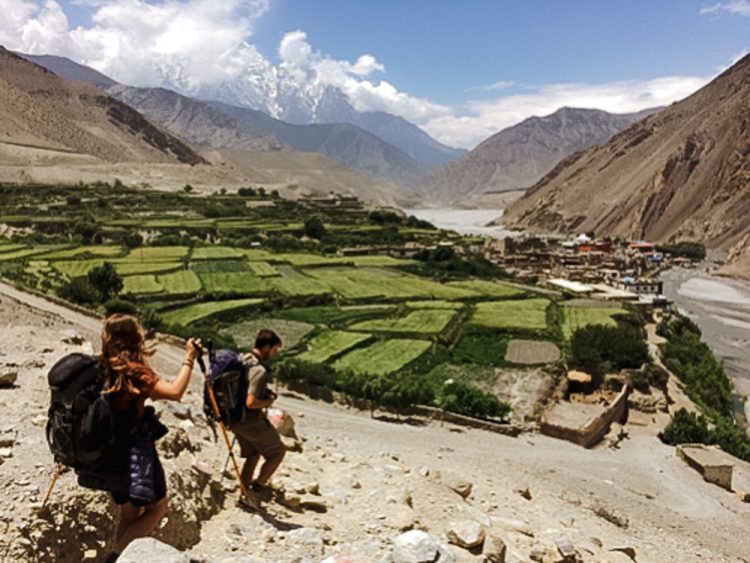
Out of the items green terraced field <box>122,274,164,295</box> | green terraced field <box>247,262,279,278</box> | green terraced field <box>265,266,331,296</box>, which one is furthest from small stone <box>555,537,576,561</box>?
green terraced field <box>247,262,279,278</box>

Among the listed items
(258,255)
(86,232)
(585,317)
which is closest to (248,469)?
(585,317)

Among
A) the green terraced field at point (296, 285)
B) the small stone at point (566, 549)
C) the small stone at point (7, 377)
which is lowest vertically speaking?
the green terraced field at point (296, 285)

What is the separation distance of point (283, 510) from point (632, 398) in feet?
72.2

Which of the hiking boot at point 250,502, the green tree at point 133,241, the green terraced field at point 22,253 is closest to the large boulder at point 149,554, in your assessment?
the hiking boot at point 250,502

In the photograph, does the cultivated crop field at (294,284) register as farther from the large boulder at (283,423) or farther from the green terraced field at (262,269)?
the large boulder at (283,423)

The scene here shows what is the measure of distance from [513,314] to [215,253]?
2500 cm

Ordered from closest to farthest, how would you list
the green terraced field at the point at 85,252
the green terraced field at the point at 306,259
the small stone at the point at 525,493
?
the small stone at the point at 525,493 < the green terraced field at the point at 85,252 < the green terraced field at the point at 306,259

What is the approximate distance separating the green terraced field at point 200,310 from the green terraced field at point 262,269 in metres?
8.27

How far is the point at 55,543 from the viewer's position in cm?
536

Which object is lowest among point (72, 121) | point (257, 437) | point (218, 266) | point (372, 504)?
point (218, 266)

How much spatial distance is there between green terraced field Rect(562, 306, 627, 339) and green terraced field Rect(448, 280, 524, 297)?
15.5 feet

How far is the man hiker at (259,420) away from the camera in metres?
6.18

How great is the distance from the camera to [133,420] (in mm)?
4617

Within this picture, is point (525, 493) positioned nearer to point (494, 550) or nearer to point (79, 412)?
point (494, 550)
